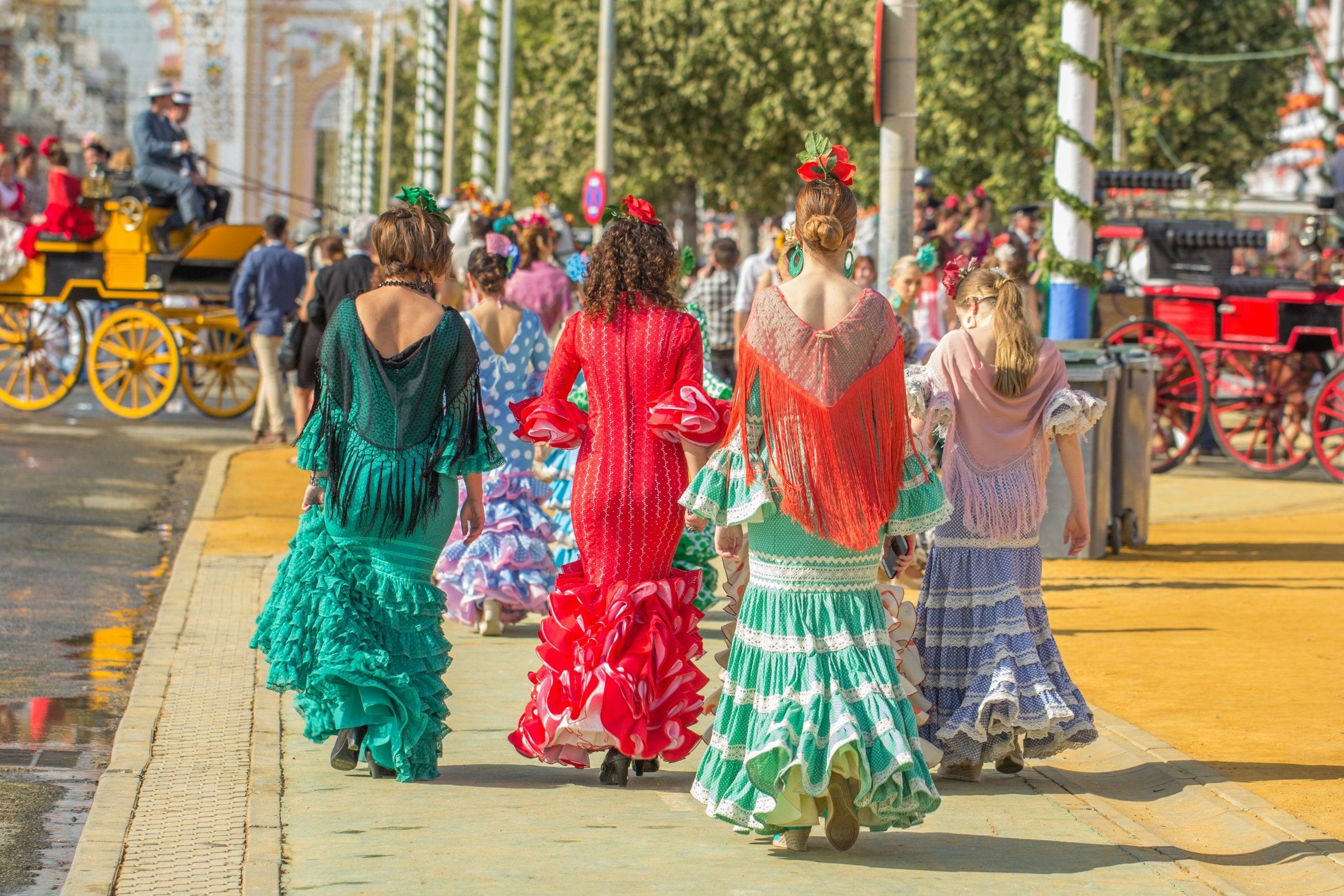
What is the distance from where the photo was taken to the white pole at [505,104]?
24828mm

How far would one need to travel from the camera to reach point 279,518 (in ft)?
40.0

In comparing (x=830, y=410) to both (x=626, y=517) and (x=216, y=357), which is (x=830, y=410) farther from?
(x=216, y=357)

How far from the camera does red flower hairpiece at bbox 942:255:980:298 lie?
6.43 m

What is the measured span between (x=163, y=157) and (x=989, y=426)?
42.0 ft

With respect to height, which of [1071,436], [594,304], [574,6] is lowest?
[1071,436]

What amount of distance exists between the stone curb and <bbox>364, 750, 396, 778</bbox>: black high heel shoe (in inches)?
28.6

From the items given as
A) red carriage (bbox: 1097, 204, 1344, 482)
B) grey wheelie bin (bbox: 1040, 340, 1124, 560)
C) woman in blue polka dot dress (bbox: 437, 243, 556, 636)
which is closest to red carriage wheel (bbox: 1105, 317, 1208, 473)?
red carriage (bbox: 1097, 204, 1344, 482)

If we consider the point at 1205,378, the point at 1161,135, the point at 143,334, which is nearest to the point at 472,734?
the point at 1205,378

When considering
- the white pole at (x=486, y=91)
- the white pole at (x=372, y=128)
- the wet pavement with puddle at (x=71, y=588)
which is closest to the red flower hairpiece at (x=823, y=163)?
the wet pavement with puddle at (x=71, y=588)

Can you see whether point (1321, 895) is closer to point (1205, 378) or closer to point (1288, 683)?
point (1288, 683)

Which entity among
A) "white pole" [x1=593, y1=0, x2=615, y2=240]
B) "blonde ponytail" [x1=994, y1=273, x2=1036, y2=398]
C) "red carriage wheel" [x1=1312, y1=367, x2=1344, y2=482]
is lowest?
"red carriage wheel" [x1=1312, y1=367, x2=1344, y2=482]

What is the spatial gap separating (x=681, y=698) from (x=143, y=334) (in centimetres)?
1278

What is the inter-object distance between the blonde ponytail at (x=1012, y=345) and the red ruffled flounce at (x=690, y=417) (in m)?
0.98

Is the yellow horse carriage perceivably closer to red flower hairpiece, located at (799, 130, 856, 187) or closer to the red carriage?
the red carriage
